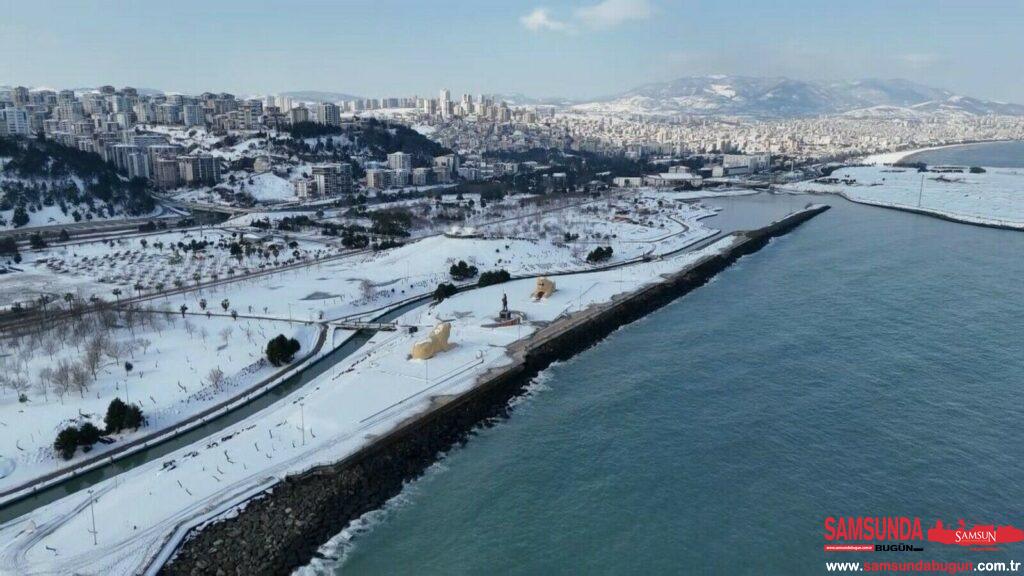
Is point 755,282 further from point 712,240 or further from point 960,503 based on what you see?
point 960,503

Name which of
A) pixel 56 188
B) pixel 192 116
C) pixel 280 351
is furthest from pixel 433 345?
pixel 192 116

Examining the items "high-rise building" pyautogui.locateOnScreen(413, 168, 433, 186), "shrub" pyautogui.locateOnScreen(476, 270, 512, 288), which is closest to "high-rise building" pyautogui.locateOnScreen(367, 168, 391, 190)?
"high-rise building" pyautogui.locateOnScreen(413, 168, 433, 186)

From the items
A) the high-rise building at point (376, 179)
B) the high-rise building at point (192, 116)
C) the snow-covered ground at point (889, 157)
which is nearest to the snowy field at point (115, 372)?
the high-rise building at point (376, 179)

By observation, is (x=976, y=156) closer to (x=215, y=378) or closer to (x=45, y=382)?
(x=215, y=378)

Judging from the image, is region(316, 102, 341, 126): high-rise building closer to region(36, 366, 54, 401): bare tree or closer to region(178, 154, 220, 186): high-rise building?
region(178, 154, 220, 186): high-rise building

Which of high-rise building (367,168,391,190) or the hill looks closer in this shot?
the hill

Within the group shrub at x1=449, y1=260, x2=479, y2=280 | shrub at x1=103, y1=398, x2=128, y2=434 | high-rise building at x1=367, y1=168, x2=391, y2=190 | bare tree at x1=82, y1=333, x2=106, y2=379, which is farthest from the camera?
high-rise building at x1=367, y1=168, x2=391, y2=190

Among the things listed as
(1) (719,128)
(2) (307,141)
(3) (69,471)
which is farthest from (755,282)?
(1) (719,128)
